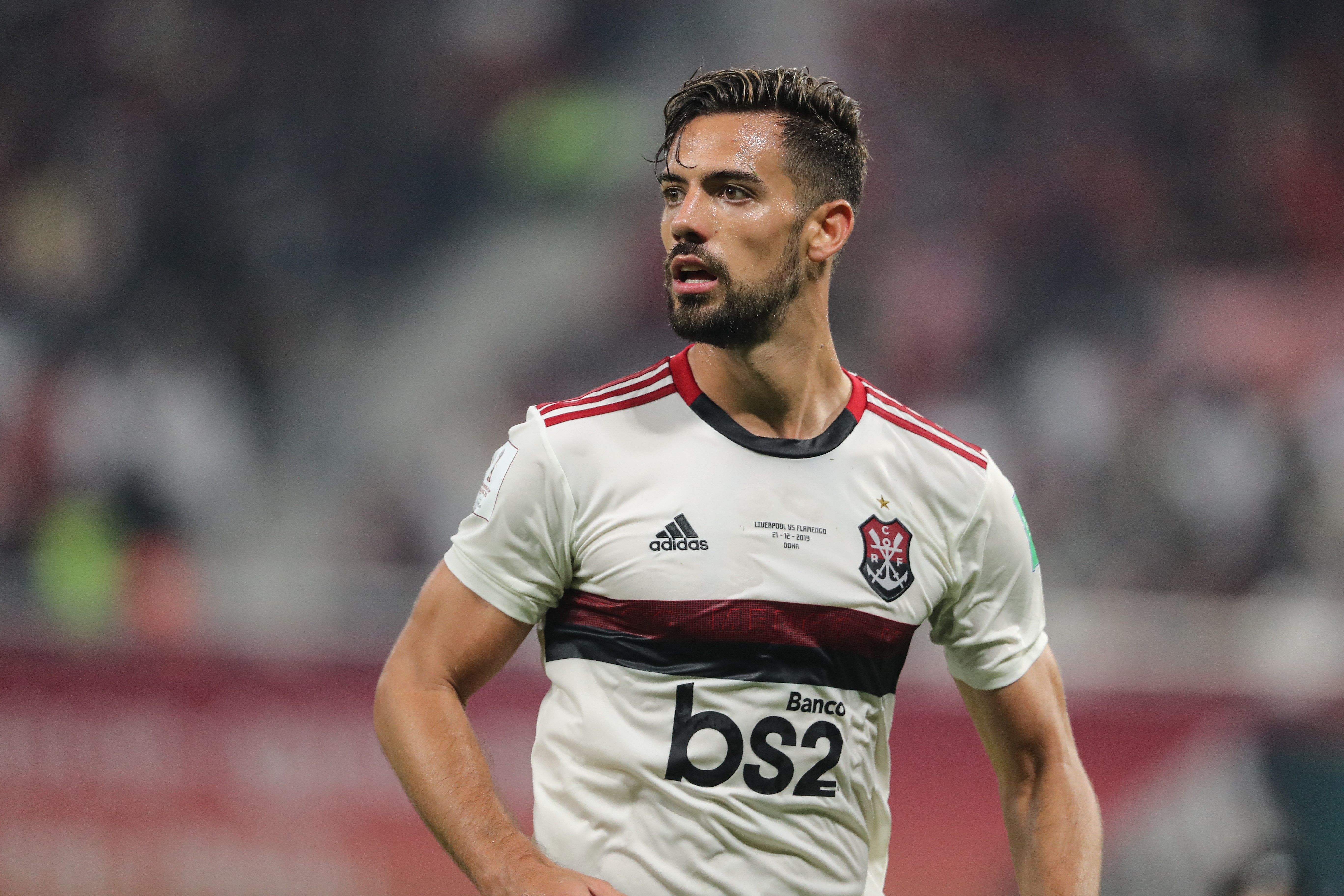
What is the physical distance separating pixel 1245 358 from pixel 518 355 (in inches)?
181

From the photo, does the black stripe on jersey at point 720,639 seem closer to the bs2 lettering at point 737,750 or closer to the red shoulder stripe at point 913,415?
the bs2 lettering at point 737,750

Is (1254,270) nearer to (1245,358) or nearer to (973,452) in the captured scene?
(1245,358)

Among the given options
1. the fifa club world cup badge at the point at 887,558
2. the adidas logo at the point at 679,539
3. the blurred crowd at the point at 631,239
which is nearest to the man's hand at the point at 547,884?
the adidas logo at the point at 679,539

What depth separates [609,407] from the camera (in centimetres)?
273

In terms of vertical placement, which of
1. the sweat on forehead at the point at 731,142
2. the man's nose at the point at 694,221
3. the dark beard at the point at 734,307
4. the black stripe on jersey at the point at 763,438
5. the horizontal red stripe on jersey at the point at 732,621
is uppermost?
the sweat on forehead at the point at 731,142

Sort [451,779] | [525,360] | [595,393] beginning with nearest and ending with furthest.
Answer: [451,779], [595,393], [525,360]

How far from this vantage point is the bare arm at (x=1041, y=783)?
2785 mm

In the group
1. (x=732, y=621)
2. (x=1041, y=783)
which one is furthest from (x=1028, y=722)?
(x=732, y=621)

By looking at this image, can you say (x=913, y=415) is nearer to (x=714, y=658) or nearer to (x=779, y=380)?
(x=779, y=380)

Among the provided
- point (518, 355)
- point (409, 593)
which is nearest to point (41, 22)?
point (518, 355)

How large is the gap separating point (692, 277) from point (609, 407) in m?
0.29

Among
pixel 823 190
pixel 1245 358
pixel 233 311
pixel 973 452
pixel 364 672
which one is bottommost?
pixel 364 672

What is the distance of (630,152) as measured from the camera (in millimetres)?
9789

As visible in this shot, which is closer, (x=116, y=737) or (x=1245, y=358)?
(x=116, y=737)
